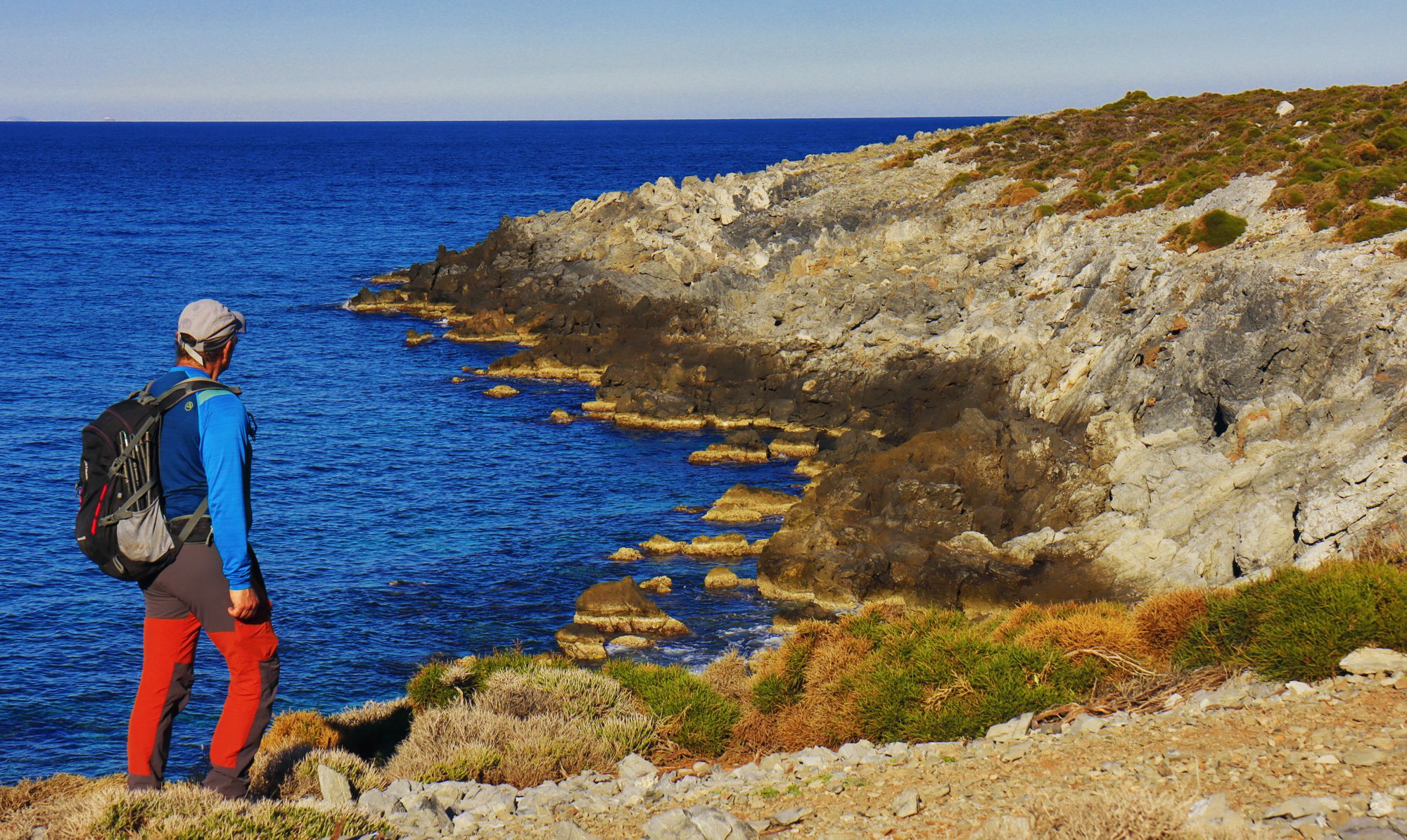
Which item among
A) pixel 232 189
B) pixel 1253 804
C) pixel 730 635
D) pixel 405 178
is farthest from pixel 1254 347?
pixel 405 178

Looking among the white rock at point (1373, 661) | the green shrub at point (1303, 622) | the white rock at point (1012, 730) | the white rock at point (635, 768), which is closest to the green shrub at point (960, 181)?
the green shrub at point (1303, 622)

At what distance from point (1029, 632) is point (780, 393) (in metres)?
31.0

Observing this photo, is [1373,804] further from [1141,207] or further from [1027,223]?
[1027,223]

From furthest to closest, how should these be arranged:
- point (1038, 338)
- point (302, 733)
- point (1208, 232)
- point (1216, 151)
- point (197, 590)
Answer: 1. point (1216, 151)
2. point (1038, 338)
3. point (1208, 232)
4. point (302, 733)
5. point (197, 590)

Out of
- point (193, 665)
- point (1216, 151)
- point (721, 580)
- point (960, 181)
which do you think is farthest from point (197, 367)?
point (960, 181)

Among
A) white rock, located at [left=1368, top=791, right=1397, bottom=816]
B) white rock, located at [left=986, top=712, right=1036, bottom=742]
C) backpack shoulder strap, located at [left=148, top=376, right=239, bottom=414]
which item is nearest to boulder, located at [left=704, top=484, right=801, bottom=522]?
white rock, located at [left=986, top=712, right=1036, bottom=742]

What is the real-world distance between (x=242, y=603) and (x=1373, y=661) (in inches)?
332

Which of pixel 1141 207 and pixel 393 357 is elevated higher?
pixel 1141 207

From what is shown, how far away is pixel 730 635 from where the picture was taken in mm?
24453

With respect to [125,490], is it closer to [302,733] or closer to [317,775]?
[317,775]

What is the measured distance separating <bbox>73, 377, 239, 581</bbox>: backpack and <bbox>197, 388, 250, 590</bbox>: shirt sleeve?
0.30 meters

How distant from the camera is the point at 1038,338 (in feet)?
119

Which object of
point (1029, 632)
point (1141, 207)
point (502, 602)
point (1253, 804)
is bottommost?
point (502, 602)

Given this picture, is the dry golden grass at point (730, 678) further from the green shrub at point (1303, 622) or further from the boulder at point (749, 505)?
the boulder at point (749, 505)
